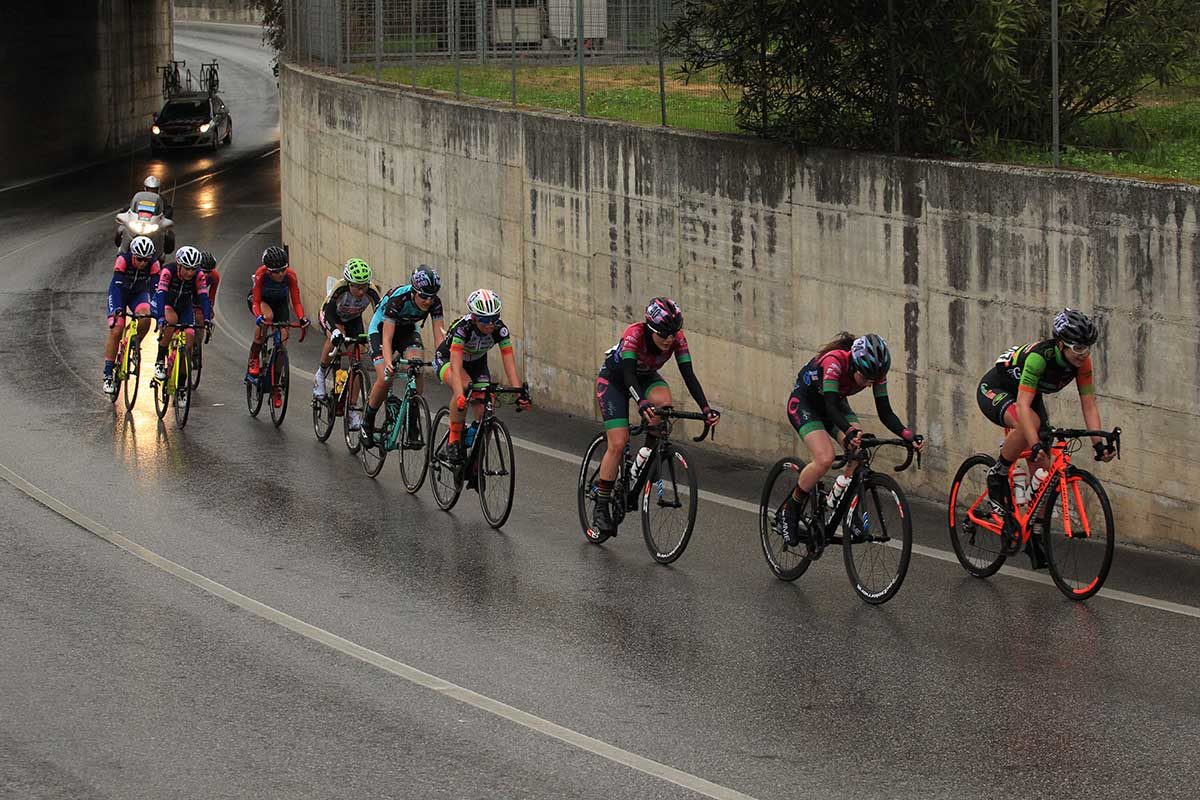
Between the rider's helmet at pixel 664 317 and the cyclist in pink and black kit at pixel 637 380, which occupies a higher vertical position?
the rider's helmet at pixel 664 317

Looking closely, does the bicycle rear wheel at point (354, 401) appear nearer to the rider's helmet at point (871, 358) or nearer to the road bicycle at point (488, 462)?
the road bicycle at point (488, 462)

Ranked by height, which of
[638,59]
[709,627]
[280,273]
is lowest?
[709,627]

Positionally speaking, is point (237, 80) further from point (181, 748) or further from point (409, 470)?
point (181, 748)

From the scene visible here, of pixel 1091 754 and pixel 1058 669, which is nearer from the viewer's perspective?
pixel 1091 754

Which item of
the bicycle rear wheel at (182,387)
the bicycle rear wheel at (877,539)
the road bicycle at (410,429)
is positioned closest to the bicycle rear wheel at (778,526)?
the bicycle rear wheel at (877,539)

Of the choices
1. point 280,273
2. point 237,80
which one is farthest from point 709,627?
point 237,80

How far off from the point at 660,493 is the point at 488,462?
174cm

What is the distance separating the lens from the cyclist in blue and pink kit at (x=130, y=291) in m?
18.3

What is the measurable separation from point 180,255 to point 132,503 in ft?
14.8

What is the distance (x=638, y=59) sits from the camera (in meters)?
17.9

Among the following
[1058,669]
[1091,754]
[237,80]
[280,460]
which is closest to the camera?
[1091,754]

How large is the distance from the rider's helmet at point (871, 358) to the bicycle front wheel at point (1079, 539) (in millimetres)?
1239

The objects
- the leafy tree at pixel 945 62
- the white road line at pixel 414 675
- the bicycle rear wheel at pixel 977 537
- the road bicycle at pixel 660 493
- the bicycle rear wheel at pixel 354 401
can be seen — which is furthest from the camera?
the bicycle rear wheel at pixel 354 401

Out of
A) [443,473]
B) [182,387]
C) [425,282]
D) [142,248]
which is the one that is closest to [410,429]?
[443,473]
